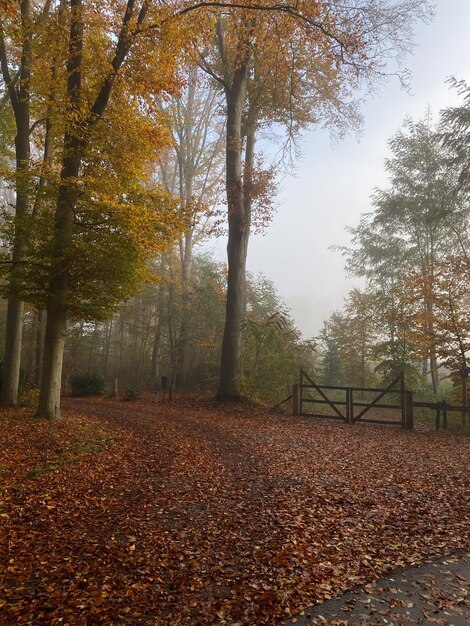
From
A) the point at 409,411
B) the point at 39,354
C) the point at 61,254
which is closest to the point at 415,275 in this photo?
the point at 409,411

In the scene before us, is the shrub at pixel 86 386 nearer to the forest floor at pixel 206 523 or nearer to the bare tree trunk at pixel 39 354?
the bare tree trunk at pixel 39 354

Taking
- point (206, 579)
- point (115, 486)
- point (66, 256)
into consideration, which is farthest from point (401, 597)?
point (66, 256)

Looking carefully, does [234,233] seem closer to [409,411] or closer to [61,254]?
[61,254]

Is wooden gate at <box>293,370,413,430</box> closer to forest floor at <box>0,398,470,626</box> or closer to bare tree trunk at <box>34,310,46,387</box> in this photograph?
forest floor at <box>0,398,470,626</box>

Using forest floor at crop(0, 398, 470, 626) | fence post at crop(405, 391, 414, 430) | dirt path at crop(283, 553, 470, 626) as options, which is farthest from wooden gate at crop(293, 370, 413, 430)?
dirt path at crop(283, 553, 470, 626)

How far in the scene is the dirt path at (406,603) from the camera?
3.14 metres

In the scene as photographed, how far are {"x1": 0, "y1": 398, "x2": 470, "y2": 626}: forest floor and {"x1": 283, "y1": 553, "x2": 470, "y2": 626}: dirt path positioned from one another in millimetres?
48

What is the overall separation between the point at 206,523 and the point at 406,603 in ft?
7.49

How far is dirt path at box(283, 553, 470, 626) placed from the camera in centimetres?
314

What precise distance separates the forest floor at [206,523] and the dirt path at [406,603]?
48 mm

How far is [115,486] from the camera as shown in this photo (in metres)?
6.10

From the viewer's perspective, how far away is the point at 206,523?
4.86m

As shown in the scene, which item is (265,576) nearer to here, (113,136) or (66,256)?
(66,256)

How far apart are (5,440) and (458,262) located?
44.6ft
